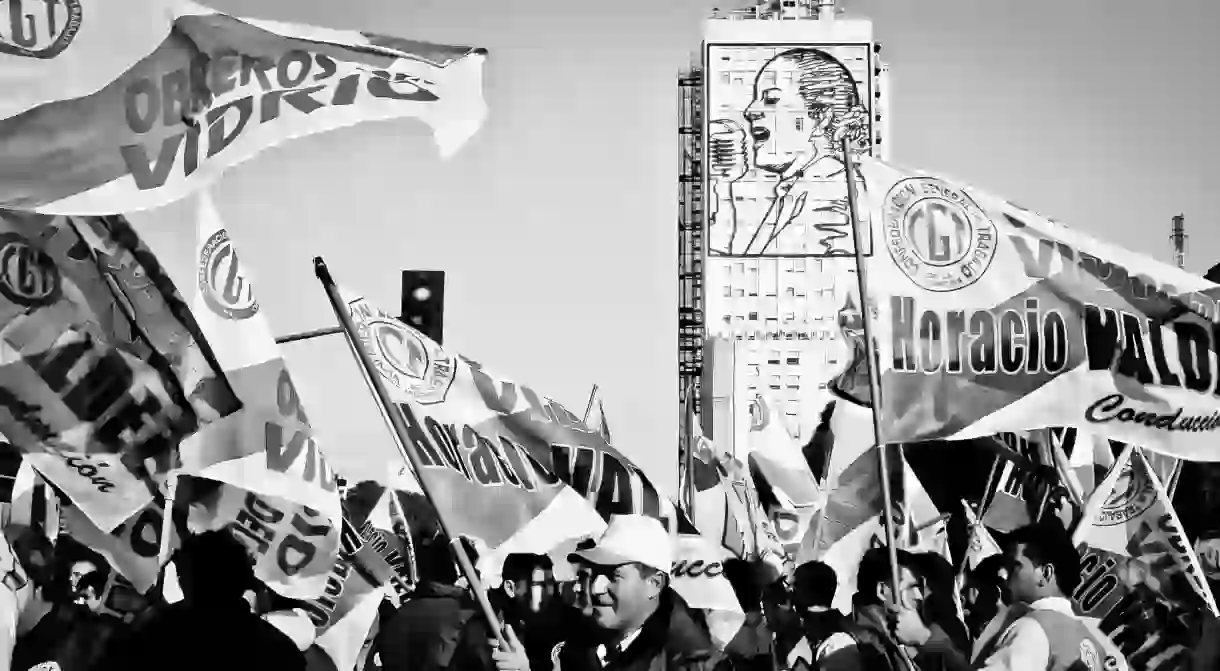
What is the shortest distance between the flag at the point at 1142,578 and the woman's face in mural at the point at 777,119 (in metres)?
54.2

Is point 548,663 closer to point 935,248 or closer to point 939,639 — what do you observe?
point 939,639

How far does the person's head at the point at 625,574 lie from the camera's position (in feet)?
30.7

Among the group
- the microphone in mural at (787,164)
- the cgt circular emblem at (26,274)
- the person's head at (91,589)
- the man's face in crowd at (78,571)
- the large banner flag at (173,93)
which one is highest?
the microphone in mural at (787,164)

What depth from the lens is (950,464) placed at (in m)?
17.6

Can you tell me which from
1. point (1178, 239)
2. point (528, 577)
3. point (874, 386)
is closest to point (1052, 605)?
point (874, 386)

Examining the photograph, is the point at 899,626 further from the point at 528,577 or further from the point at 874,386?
the point at 528,577

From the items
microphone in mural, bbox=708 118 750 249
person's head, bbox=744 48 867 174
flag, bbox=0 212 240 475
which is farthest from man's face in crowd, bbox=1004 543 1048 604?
person's head, bbox=744 48 867 174

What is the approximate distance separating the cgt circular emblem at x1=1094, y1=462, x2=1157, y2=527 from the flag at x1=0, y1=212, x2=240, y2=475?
6.47 meters

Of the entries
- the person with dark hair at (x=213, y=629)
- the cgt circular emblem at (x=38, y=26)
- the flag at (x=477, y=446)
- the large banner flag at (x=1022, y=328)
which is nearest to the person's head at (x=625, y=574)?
the flag at (x=477, y=446)

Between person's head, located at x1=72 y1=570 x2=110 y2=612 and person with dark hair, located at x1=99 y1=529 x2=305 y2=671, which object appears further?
person's head, located at x1=72 y1=570 x2=110 y2=612

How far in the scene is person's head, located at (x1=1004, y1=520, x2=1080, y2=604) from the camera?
898 cm

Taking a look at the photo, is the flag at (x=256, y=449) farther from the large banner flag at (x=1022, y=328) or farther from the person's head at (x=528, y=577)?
the large banner flag at (x=1022, y=328)

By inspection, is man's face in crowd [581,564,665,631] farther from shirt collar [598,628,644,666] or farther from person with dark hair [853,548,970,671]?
person with dark hair [853,548,970,671]

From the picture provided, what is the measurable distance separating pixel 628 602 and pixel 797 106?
192 feet
